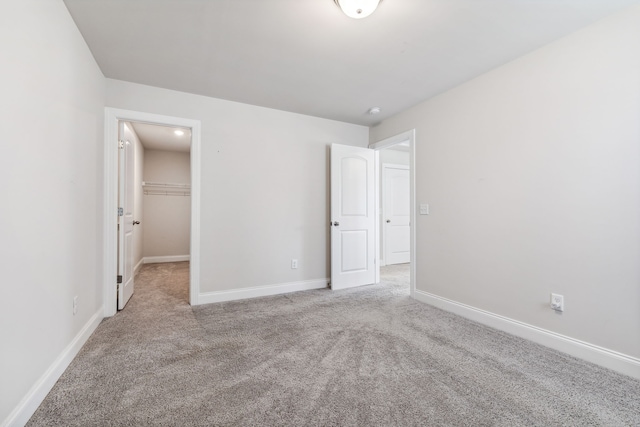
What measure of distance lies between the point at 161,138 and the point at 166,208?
169 centimetres

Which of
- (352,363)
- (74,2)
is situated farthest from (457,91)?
(74,2)

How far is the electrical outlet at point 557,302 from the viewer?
2025mm

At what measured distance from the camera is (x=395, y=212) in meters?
5.69

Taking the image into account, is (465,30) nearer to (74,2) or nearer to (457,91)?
(457,91)

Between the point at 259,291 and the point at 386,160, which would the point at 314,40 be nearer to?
the point at 259,291

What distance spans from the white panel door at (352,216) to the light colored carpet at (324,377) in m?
1.13

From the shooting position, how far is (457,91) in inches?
110

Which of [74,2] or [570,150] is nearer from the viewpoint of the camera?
[74,2]

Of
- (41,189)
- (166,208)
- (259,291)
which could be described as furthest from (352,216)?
(166,208)

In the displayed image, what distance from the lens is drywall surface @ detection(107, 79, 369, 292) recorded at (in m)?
3.04

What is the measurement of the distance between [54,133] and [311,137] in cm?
262

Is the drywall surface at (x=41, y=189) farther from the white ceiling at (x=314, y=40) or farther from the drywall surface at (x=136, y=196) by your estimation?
the drywall surface at (x=136, y=196)

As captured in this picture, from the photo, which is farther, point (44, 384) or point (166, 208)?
point (166, 208)

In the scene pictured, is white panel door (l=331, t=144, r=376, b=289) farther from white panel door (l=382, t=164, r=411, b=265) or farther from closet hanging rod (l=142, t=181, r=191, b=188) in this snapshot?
closet hanging rod (l=142, t=181, r=191, b=188)
